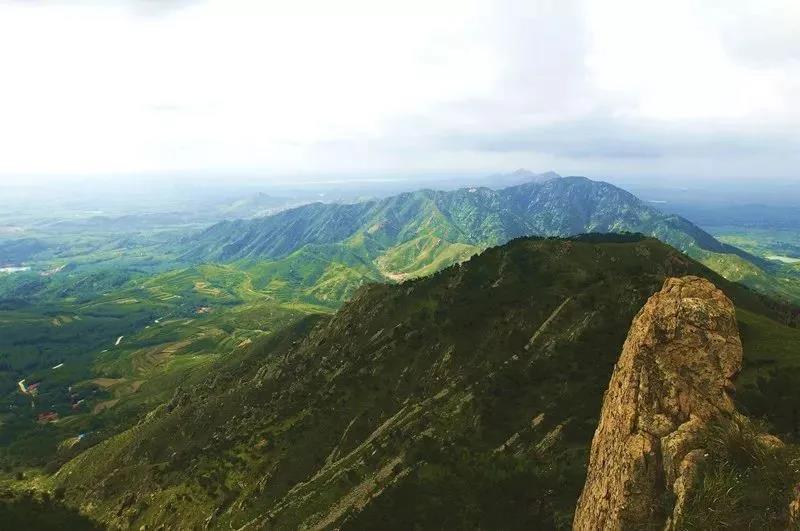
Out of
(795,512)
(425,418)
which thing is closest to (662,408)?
(795,512)

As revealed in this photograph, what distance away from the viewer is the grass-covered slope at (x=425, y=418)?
7975 centimetres

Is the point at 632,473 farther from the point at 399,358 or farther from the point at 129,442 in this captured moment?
the point at 129,442

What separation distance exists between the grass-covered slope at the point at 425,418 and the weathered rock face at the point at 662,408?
25302 mm

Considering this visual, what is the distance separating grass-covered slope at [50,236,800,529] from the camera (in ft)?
262

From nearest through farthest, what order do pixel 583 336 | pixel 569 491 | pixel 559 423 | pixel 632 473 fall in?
pixel 632 473 → pixel 569 491 → pixel 559 423 → pixel 583 336

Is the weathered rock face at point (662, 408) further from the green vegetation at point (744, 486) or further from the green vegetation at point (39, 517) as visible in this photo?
the green vegetation at point (39, 517)

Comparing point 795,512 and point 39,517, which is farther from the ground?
point 795,512

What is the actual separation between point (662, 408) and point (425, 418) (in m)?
76.1

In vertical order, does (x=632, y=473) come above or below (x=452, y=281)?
above

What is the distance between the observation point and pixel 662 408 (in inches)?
1510

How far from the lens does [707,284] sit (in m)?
49.1

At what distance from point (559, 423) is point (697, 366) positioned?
46158 millimetres

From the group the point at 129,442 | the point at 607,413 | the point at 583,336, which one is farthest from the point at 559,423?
the point at 129,442

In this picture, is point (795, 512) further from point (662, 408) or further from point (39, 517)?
point (39, 517)
